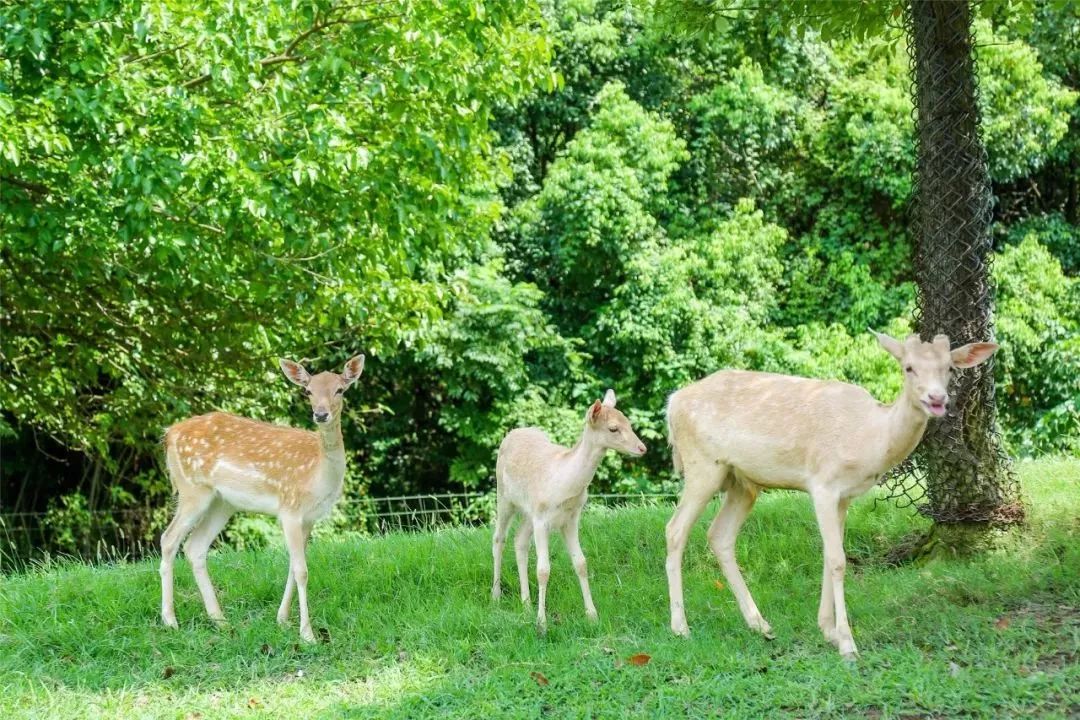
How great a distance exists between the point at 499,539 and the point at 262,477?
153 centimetres

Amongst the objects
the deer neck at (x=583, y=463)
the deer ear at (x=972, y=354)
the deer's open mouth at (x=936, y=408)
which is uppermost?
the deer ear at (x=972, y=354)

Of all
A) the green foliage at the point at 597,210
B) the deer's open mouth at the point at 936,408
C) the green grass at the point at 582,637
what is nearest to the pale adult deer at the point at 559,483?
the green grass at the point at 582,637

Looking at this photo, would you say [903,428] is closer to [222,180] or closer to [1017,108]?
[222,180]

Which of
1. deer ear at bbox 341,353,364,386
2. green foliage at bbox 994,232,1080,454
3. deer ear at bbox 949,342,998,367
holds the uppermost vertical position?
deer ear at bbox 949,342,998,367

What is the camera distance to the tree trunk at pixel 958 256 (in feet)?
25.5

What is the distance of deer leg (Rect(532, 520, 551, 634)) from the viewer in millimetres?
7055

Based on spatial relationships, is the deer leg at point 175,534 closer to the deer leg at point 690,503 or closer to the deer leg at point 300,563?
the deer leg at point 300,563

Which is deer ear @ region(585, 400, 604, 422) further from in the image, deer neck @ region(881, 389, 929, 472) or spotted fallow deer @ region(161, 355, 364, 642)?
deer neck @ region(881, 389, 929, 472)

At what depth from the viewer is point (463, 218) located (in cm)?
1252

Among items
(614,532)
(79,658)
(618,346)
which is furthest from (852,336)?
(79,658)

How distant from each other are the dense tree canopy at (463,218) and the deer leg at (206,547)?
2.28m

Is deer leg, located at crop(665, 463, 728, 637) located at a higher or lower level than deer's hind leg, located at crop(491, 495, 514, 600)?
higher

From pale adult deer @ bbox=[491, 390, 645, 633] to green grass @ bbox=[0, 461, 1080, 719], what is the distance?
0.28m

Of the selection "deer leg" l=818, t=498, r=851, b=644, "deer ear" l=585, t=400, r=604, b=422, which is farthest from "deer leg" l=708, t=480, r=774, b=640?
"deer ear" l=585, t=400, r=604, b=422
